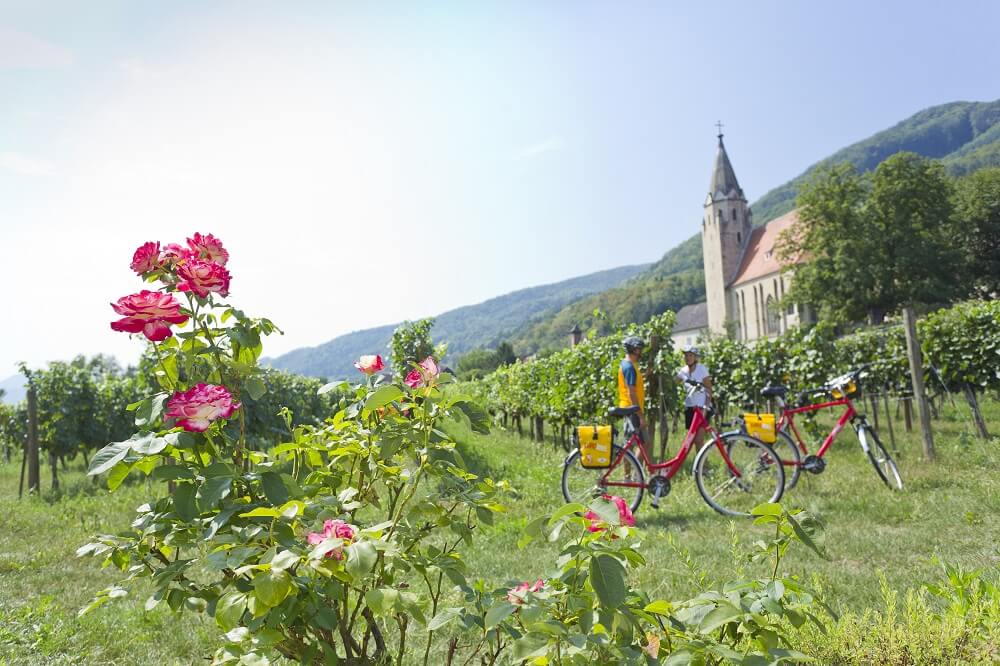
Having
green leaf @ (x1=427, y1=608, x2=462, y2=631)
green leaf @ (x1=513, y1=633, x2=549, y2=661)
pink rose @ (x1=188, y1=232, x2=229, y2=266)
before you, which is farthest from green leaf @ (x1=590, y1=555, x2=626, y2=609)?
pink rose @ (x1=188, y1=232, x2=229, y2=266)

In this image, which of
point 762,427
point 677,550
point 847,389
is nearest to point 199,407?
point 677,550

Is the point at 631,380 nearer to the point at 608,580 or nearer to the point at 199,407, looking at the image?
the point at 608,580

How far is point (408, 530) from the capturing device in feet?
5.49

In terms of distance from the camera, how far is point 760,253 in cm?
6178

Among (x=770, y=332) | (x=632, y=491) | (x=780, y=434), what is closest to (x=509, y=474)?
(x=632, y=491)

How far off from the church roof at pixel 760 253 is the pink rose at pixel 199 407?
61053 millimetres

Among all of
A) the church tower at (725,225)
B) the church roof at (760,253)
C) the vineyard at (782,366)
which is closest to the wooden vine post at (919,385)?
the vineyard at (782,366)

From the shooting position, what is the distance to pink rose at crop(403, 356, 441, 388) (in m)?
1.74

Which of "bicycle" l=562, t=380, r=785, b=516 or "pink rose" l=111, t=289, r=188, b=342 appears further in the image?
"bicycle" l=562, t=380, r=785, b=516

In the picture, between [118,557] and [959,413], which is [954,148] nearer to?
[959,413]

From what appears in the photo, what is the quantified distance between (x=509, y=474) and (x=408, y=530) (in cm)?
744

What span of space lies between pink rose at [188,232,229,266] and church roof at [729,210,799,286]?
200 feet

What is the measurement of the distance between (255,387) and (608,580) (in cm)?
93

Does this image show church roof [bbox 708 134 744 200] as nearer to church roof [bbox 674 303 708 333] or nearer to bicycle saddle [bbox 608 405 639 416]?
church roof [bbox 674 303 708 333]
